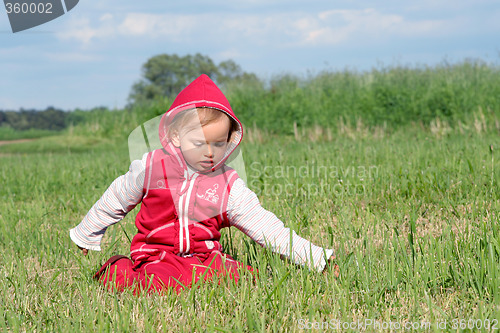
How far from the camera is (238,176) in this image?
2.96 metres

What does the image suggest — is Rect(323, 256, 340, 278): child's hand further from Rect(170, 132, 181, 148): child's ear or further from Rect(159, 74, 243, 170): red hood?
Rect(170, 132, 181, 148): child's ear

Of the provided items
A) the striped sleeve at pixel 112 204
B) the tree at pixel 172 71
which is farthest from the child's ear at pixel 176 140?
the tree at pixel 172 71

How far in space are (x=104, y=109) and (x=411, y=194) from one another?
57.7 ft

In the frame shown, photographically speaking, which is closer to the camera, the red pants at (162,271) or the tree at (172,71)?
the red pants at (162,271)

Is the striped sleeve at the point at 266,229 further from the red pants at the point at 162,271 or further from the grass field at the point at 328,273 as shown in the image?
the red pants at the point at 162,271

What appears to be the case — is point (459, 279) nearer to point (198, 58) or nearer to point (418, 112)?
point (418, 112)

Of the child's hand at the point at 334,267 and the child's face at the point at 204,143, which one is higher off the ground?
the child's face at the point at 204,143

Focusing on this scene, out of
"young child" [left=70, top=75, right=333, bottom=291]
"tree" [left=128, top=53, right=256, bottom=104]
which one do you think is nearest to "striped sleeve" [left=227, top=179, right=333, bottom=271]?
"young child" [left=70, top=75, right=333, bottom=291]

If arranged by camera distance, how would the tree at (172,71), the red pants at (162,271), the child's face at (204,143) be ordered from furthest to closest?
the tree at (172,71) < the child's face at (204,143) < the red pants at (162,271)

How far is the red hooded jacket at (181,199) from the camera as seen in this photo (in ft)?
9.12

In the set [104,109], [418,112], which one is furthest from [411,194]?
[104,109]

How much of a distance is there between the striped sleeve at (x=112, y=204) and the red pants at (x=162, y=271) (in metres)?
0.25

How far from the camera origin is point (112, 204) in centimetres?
293

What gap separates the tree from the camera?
136ft
